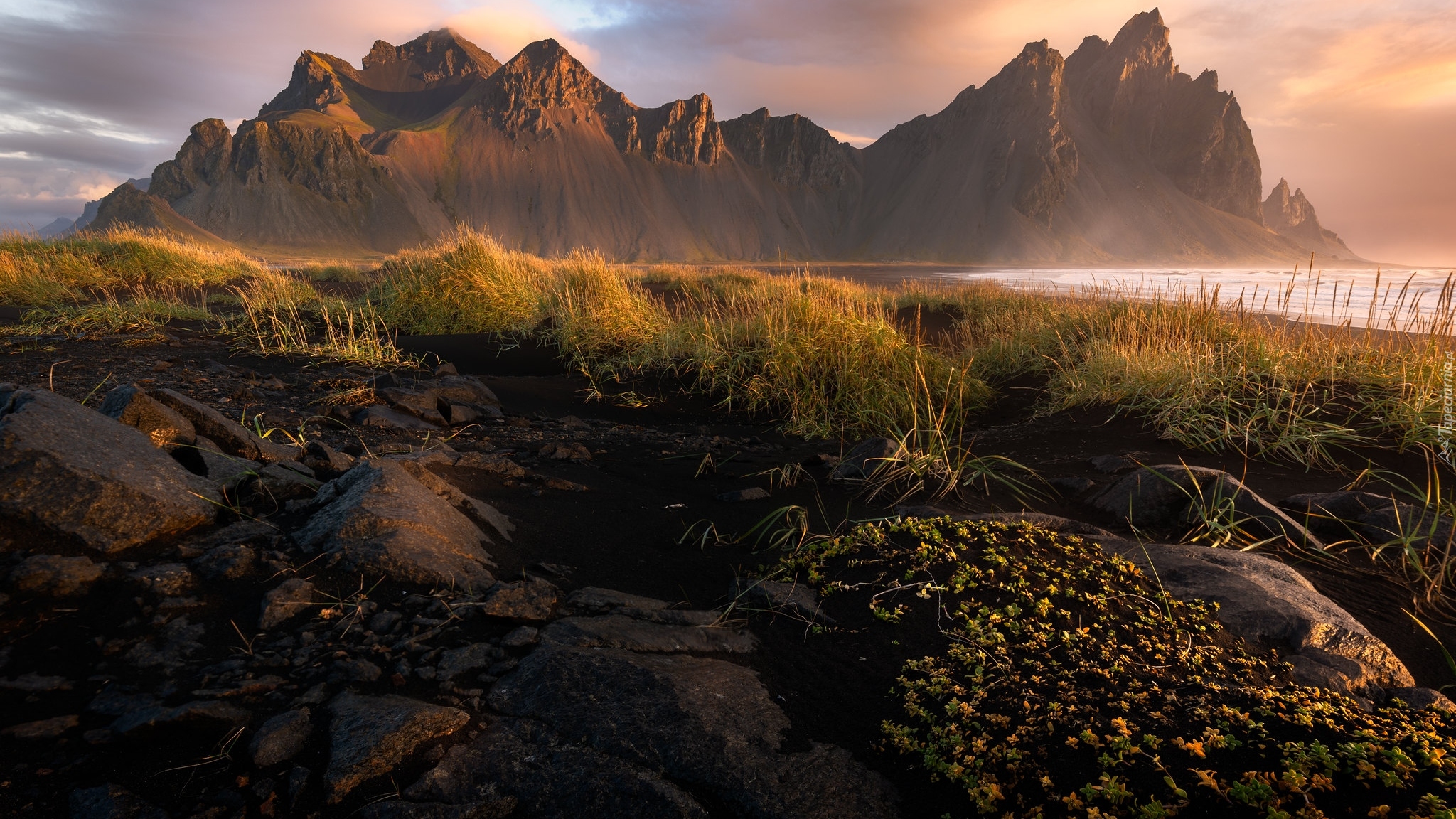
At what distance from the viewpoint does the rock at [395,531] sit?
6.99ft

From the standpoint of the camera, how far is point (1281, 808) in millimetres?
1296

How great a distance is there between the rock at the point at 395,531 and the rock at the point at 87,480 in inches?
15.7

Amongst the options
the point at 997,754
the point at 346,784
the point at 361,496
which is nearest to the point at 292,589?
the point at 361,496

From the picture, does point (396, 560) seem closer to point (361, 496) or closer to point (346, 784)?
point (361, 496)

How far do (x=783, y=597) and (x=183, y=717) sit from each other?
1663 mm

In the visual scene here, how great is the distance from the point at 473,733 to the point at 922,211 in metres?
123

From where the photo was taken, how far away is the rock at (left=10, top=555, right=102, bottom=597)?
69.3 inches

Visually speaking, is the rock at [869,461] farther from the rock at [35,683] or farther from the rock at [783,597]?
the rock at [35,683]

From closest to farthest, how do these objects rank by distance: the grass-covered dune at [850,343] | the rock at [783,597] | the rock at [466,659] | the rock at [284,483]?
the rock at [466,659] < the rock at [783,597] < the rock at [284,483] < the grass-covered dune at [850,343]

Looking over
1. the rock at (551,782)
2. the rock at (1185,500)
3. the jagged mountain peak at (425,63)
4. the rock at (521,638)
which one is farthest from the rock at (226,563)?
the jagged mountain peak at (425,63)

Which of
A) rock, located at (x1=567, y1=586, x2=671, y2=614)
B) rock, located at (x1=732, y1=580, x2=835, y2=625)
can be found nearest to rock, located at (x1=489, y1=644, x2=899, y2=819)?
rock, located at (x1=567, y1=586, x2=671, y2=614)

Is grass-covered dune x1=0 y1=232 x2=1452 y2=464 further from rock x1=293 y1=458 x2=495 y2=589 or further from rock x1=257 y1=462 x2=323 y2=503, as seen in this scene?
rock x1=257 y1=462 x2=323 y2=503

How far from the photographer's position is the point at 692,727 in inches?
62.3

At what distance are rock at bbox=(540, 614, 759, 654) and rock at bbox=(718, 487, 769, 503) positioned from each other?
4.86 ft
